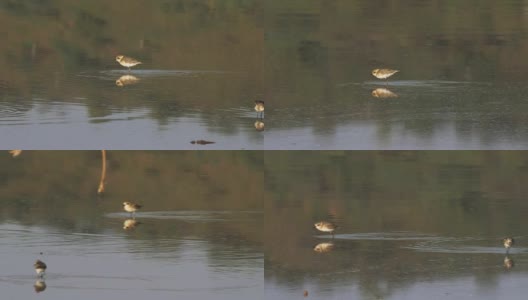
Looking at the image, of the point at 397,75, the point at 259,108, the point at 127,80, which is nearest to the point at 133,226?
the point at 127,80

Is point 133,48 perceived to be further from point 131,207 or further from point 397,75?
point 397,75

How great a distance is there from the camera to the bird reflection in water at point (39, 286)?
12383mm

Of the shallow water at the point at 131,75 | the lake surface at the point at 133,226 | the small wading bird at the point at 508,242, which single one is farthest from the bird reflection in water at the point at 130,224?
the small wading bird at the point at 508,242

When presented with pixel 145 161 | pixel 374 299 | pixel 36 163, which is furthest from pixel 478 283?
pixel 36 163

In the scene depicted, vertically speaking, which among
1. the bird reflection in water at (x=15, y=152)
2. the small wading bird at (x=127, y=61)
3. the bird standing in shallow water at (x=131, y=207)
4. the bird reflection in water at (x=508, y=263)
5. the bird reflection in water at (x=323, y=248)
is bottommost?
the bird reflection in water at (x=508, y=263)

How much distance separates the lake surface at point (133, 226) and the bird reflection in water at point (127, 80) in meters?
0.66

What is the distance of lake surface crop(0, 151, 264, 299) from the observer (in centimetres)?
1252

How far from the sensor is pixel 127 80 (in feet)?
44.7

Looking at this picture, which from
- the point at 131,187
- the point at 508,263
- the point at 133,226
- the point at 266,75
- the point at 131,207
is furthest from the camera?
the point at 131,187

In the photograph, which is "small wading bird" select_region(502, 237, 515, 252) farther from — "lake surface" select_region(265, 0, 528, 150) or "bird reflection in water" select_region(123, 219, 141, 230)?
"bird reflection in water" select_region(123, 219, 141, 230)

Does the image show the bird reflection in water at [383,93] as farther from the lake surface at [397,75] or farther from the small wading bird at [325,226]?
the small wading bird at [325,226]

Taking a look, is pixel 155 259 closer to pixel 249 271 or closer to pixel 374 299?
pixel 249 271

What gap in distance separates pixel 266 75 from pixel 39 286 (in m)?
2.60

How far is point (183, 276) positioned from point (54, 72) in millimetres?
2225
